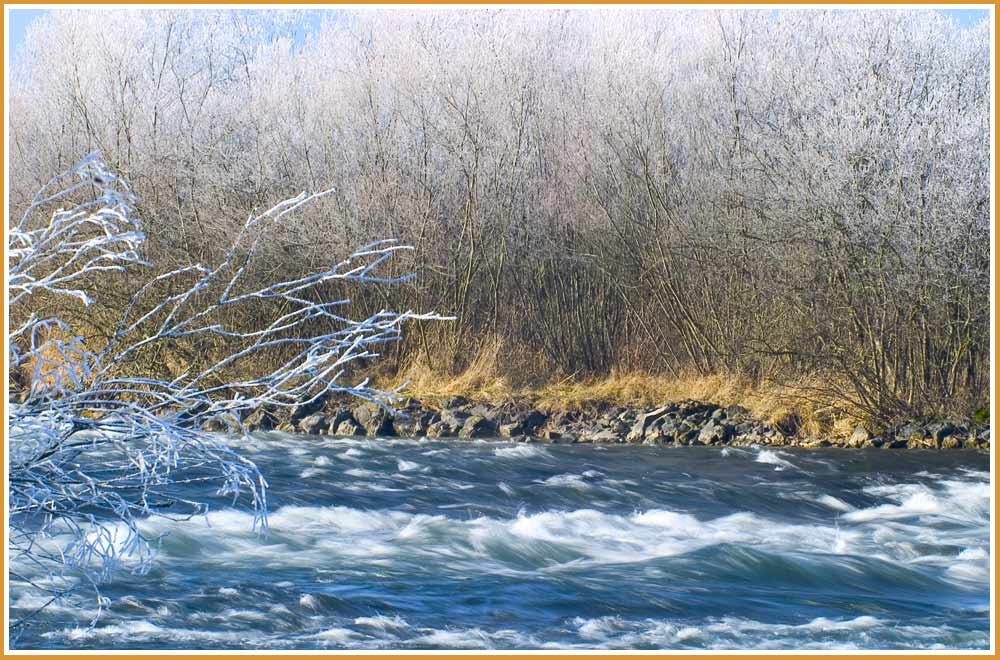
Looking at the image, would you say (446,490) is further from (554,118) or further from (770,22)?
(770,22)

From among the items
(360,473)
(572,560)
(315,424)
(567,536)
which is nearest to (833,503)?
(567,536)

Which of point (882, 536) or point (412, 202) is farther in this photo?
point (412, 202)

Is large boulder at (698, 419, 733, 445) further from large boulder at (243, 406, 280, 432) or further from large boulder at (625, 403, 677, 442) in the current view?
large boulder at (243, 406, 280, 432)

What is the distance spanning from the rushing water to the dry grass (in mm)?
1784

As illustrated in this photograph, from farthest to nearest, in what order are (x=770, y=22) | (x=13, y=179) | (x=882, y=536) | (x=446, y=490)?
1. (x=13, y=179)
2. (x=770, y=22)
3. (x=446, y=490)
4. (x=882, y=536)

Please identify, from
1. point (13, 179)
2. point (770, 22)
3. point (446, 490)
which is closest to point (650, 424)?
point (446, 490)

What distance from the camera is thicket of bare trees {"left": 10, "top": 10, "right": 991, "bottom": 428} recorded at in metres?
15.2

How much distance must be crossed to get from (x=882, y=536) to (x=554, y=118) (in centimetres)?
1125

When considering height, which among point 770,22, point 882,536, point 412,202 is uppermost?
point 770,22

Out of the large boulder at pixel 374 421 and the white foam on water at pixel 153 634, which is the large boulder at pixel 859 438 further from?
the white foam on water at pixel 153 634

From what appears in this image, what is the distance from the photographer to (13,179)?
19828 mm

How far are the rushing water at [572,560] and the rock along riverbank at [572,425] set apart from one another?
4.21 ft

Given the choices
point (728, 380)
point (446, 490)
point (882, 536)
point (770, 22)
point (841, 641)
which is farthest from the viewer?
point (770, 22)

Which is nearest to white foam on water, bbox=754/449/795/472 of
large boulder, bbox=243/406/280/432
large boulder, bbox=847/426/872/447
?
large boulder, bbox=847/426/872/447
